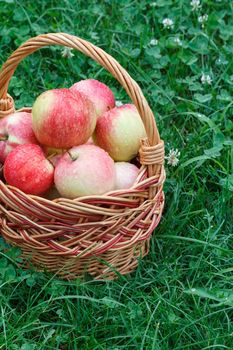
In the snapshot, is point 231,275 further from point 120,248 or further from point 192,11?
point 192,11

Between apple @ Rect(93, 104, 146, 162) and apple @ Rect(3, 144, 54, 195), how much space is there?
0.21m

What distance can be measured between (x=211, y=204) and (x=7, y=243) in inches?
29.6

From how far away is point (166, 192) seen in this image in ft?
8.82

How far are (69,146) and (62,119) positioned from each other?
0.09 metres

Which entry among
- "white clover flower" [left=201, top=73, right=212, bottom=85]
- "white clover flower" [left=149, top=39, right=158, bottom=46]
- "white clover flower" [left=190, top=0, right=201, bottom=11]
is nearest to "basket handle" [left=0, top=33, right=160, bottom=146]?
"white clover flower" [left=201, top=73, right=212, bottom=85]

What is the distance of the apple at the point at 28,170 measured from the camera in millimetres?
2221

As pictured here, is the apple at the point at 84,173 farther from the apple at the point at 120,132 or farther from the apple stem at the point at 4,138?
the apple stem at the point at 4,138

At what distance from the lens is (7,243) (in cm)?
238

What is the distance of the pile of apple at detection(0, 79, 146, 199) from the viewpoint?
2205mm

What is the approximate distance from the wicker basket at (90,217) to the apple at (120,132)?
0.10m

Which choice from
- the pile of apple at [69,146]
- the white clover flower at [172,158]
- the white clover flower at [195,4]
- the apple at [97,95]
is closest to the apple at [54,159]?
the pile of apple at [69,146]

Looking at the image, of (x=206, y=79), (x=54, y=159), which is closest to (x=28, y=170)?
(x=54, y=159)

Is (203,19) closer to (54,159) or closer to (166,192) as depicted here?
(166,192)

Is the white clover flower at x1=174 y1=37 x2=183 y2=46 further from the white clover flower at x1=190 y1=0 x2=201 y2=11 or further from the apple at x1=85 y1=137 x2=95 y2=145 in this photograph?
the apple at x1=85 y1=137 x2=95 y2=145
